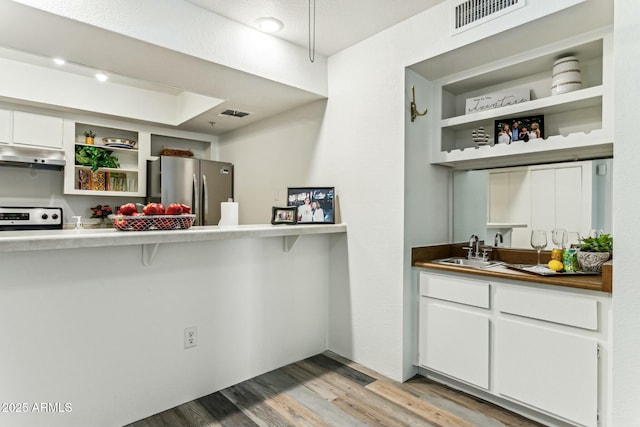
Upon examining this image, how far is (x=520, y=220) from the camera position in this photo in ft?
8.13

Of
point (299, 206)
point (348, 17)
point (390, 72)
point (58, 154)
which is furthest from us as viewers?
point (58, 154)

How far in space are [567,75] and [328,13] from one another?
1.48 meters

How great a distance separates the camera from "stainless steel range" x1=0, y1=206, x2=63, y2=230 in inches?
129

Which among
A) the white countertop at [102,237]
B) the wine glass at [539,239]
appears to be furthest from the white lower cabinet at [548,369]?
the white countertop at [102,237]

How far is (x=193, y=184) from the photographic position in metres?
3.95

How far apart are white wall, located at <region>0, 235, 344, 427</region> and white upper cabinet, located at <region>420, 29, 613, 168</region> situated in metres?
1.47

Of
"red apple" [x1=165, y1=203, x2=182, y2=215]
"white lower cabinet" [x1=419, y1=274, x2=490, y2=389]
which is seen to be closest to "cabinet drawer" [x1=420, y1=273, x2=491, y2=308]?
"white lower cabinet" [x1=419, y1=274, x2=490, y2=389]

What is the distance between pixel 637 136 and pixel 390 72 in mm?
1461

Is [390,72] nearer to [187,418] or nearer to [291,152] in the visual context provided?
[291,152]

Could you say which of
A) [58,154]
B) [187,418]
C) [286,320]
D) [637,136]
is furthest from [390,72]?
[58,154]

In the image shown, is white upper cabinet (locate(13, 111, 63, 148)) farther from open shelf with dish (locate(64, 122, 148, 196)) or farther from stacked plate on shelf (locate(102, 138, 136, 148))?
stacked plate on shelf (locate(102, 138, 136, 148))

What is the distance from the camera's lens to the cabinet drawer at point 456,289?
7.06 ft

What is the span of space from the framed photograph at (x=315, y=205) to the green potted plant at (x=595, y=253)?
1608mm

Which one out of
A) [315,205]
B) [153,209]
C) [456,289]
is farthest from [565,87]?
[153,209]
